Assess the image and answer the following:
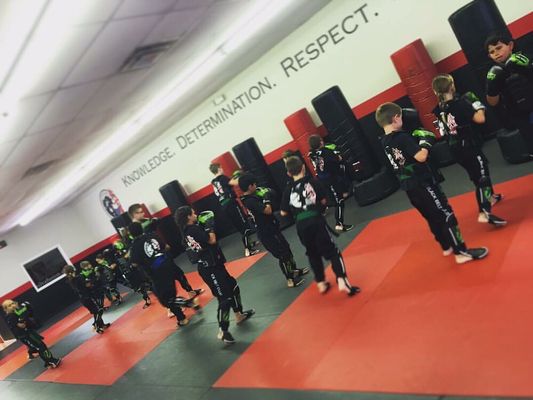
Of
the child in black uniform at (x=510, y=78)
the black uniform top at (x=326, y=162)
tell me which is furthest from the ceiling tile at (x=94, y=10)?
the black uniform top at (x=326, y=162)

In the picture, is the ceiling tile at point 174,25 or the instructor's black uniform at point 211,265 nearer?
the ceiling tile at point 174,25

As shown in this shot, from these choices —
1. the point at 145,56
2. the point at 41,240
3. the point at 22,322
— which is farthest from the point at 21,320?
the point at 41,240

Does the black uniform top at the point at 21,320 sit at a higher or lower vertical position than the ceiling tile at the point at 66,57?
lower

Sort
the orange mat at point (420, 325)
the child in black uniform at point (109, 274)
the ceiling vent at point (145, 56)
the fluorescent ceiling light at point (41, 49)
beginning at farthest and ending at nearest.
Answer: the child in black uniform at point (109, 274) → the ceiling vent at point (145, 56) → the fluorescent ceiling light at point (41, 49) → the orange mat at point (420, 325)

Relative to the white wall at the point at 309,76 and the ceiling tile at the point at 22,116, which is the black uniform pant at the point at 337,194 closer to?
the white wall at the point at 309,76

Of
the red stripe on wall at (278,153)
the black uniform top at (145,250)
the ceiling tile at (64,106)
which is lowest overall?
the black uniform top at (145,250)

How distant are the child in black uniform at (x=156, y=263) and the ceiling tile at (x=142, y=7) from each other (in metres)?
2.93

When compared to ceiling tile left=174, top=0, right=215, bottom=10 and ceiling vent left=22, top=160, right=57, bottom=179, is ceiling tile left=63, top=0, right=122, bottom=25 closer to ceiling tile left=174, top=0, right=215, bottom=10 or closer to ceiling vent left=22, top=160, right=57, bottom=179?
ceiling tile left=174, top=0, right=215, bottom=10

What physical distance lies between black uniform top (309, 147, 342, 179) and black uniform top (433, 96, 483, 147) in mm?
2670

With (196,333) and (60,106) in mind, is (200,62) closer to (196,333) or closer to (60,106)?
(60,106)

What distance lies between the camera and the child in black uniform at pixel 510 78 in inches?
154

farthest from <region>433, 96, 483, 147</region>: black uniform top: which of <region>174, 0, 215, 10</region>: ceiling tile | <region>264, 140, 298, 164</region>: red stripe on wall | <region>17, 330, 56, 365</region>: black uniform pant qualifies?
Result: <region>17, 330, 56, 365</region>: black uniform pant

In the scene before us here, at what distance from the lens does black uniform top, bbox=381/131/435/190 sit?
3760mm

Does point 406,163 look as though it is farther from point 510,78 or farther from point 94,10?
point 94,10
